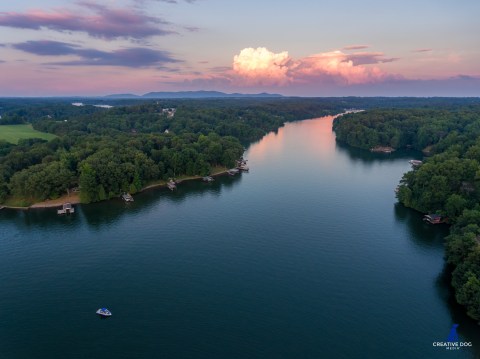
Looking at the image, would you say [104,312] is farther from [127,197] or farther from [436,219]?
[436,219]

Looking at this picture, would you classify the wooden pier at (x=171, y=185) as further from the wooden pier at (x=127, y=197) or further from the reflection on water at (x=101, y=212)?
the wooden pier at (x=127, y=197)

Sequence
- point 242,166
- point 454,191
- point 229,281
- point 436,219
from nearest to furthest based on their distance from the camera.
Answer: point 229,281, point 436,219, point 454,191, point 242,166

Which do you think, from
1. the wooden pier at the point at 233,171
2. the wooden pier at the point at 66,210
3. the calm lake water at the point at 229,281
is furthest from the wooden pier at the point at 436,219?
the wooden pier at the point at 66,210

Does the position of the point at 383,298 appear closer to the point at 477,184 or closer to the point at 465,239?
the point at 465,239

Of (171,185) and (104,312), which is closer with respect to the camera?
(104,312)

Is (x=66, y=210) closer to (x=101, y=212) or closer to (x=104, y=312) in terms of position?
(x=101, y=212)

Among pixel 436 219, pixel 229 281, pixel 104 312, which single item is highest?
pixel 436 219

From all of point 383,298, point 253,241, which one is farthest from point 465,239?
point 253,241

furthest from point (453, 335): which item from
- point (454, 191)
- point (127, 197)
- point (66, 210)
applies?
point (66, 210)

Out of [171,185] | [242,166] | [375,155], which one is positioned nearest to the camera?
[171,185]

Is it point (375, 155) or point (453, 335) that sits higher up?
point (375, 155)
